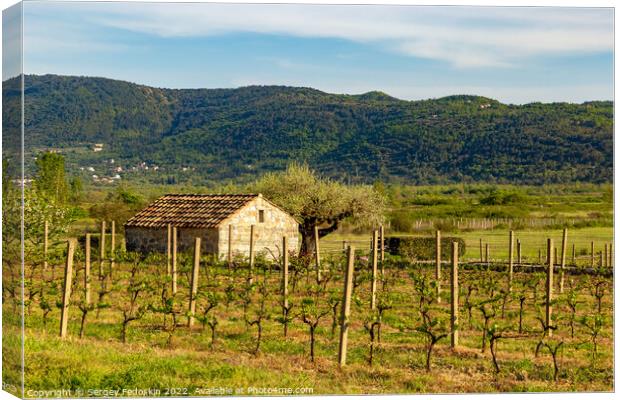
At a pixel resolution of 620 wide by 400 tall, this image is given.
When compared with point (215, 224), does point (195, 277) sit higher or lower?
lower

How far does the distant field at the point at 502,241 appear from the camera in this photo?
3120 cm

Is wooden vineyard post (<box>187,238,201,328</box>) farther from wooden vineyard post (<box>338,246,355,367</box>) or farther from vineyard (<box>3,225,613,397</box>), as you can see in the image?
wooden vineyard post (<box>338,246,355,367</box>)

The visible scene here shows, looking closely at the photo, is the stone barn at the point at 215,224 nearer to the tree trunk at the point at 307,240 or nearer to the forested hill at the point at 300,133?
the tree trunk at the point at 307,240

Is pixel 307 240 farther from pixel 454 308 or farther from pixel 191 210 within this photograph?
pixel 454 308

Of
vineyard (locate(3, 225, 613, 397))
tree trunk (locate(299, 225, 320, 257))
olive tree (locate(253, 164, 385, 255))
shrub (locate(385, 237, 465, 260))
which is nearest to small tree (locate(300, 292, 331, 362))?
vineyard (locate(3, 225, 613, 397))

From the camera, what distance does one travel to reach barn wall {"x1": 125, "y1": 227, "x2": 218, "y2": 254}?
26.1m

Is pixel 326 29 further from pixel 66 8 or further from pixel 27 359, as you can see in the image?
pixel 27 359

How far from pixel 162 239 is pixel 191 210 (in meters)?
1.14

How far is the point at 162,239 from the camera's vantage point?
27500mm

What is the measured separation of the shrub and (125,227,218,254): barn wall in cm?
638

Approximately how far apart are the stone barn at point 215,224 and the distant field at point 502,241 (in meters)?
5.80

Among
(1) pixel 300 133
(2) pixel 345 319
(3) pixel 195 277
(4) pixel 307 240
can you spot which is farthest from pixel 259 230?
(1) pixel 300 133

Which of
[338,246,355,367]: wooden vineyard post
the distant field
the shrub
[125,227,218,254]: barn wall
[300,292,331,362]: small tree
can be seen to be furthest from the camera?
the distant field

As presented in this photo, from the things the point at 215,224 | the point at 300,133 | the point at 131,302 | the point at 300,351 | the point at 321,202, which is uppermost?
the point at 300,133
